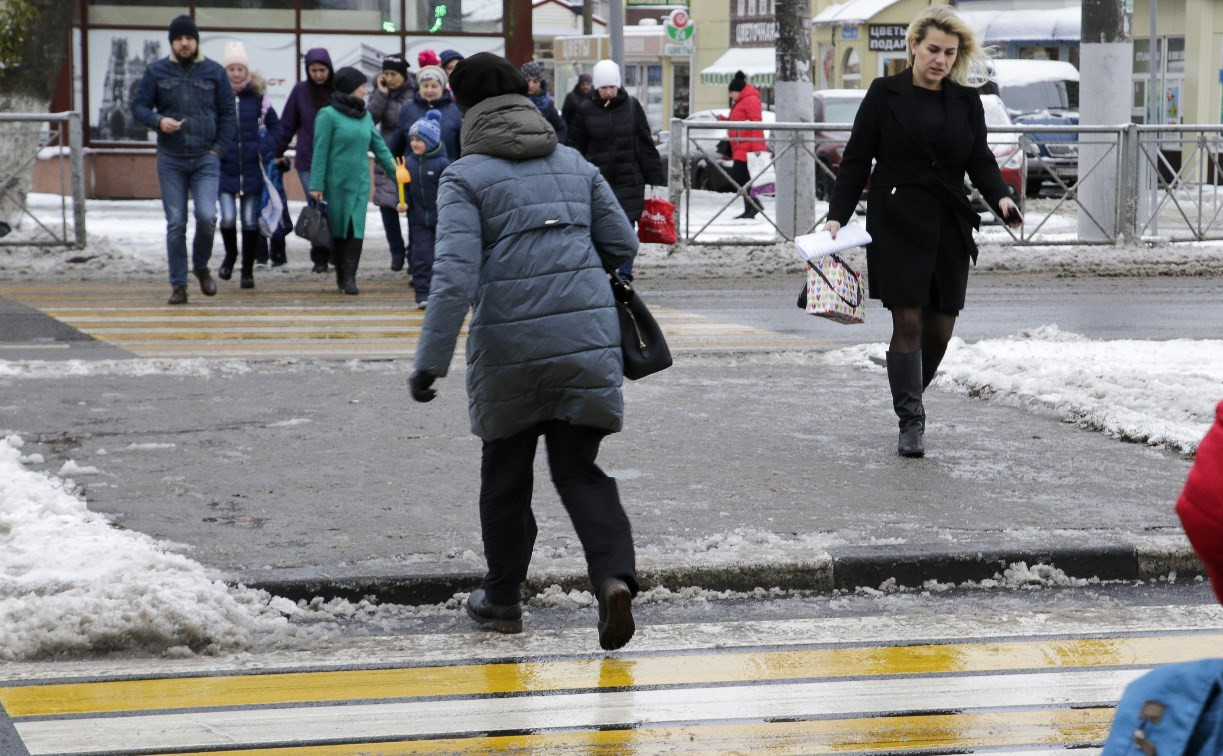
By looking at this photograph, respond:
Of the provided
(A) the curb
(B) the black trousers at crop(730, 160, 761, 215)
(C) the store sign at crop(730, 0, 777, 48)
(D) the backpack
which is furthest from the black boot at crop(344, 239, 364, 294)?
(C) the store sign at crop(730, 0, 777, 48)

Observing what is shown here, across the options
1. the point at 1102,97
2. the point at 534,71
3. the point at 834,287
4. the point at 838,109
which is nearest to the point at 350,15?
the point at 838,109

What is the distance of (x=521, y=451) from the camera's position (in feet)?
16.1

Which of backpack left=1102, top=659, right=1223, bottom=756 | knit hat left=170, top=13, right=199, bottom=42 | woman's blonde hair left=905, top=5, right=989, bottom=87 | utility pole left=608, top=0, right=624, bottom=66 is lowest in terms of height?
backpack left=1102, top=659, right=1223, bottom=756

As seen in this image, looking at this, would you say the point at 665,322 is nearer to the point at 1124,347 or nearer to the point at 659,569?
the point at 1124,347

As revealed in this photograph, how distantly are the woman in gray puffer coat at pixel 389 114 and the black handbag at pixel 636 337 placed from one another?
9.00 m

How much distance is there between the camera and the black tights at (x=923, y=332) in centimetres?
734

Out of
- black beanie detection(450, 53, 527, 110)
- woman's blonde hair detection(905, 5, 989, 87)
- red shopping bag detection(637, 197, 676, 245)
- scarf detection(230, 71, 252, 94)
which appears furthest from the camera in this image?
red shopping bag detection(637, 197, 676, 245)

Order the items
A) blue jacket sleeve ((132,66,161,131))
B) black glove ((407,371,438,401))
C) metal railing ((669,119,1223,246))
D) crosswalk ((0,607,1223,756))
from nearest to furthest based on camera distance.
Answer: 1. crosswalk ((0,607,1223,756))
2. black glove ((407,371,438,401))
3. blue jacket sleeve ((132,66,161,131))
4. metal railing ((669,119,1223,246))

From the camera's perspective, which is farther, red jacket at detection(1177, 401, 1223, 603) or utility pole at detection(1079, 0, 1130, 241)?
utility pole at detection(1079, 0, 1130, 241)

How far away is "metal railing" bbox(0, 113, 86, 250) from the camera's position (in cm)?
1628

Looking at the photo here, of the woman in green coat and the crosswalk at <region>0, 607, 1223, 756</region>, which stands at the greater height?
the woman in green coat

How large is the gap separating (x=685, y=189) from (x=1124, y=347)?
26.3ft

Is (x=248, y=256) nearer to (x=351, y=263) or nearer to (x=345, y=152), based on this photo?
(x=351, y=263)

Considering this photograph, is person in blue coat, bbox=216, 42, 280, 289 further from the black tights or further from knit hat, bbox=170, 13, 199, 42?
the black tights
